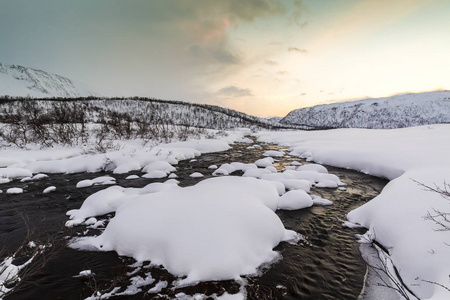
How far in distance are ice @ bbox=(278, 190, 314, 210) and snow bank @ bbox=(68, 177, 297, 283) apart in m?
1.28

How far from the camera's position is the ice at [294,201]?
6070 millimetres

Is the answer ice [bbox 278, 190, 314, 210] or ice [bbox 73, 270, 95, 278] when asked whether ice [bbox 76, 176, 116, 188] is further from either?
ice [bbox 278, 190, 314, 210]

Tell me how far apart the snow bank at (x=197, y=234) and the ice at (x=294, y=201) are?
1282 mm

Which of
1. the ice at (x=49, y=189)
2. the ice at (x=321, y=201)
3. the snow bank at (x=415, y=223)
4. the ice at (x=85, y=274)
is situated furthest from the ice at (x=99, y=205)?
the snow bank at (x=415, y=223)

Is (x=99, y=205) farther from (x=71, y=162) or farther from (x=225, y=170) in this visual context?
(x=71, y=162)

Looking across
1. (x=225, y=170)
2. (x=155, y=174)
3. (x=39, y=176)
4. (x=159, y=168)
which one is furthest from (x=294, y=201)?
(x=39, y=176)

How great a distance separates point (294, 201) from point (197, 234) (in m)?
3.55

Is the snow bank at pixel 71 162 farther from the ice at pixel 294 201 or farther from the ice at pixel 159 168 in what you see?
the ice at pixel 294 201

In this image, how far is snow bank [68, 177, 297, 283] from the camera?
11.2ft

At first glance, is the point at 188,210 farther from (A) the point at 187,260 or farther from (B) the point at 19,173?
(B) the point at 19,173

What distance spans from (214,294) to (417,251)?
350 cm

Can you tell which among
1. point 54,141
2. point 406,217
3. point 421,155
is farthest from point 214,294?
point 54,141

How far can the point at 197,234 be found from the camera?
382cm

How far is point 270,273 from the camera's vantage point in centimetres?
348
